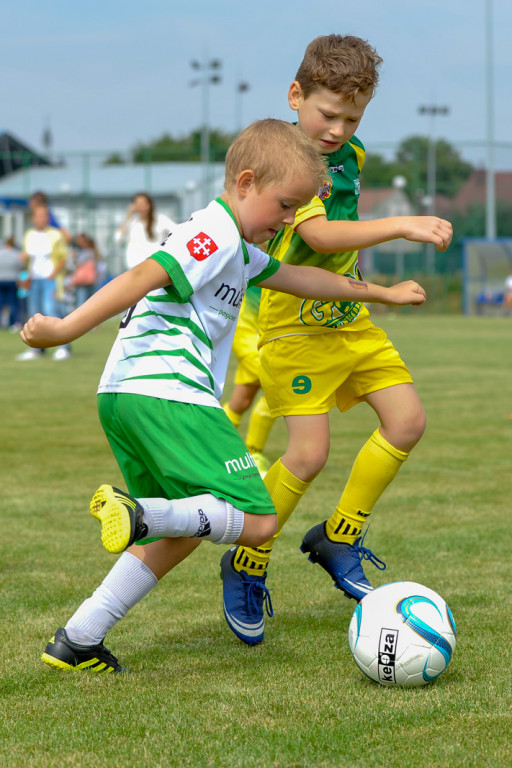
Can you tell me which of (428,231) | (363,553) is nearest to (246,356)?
(363,553)

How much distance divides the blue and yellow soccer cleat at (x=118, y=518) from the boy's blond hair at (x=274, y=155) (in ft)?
3.10

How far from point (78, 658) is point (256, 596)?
0.66 m

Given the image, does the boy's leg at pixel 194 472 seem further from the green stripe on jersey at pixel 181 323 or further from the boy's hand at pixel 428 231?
the boy's hand at pixel 428 231

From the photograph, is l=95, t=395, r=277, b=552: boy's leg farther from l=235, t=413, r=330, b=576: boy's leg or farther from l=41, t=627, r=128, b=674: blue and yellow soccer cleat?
l=235, t=413, r=330, b=576: boy's leg

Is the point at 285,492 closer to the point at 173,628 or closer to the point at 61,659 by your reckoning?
the point at 173,628

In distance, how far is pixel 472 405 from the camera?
32.4 ft

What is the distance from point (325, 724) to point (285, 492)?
122 cm

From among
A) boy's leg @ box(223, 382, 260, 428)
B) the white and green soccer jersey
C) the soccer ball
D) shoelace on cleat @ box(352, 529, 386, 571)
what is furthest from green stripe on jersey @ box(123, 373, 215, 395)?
boy's leg @ box(223, 382, 260, 428)

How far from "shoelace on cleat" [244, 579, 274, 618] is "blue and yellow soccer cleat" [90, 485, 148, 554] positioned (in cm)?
74

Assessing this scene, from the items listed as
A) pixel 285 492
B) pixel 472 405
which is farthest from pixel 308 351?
pixel 472 405

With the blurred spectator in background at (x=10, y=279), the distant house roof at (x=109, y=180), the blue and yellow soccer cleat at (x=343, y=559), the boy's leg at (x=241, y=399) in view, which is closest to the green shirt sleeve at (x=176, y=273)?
the blue and yellow soccer cleat at (x=343, y=559)

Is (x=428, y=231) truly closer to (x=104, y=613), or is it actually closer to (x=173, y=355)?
(x=173, y=355)

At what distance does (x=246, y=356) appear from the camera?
645 centimetres

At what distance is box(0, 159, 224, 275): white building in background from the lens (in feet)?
109
